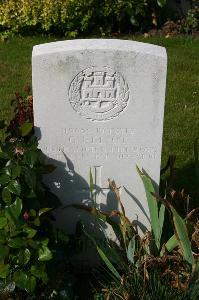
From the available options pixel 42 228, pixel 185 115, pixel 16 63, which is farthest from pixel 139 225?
pixel 16 63

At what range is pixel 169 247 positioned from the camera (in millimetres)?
3408

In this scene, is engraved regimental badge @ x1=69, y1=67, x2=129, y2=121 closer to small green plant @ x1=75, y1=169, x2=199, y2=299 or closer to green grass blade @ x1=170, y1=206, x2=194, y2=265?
small green plant @ x1=75, y1=169, x2=199, y2=299

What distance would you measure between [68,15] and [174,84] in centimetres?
200

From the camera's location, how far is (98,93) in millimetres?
3387

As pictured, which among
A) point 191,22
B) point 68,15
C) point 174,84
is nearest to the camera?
point 174,84

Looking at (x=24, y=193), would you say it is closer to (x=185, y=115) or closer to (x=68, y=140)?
(x=68, y=140)

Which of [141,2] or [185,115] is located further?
[141,2]

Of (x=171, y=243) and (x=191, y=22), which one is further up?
(x=191, y=22)

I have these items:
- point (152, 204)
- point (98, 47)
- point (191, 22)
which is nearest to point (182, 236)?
point (152, 204)

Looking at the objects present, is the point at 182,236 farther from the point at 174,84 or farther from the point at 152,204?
the point at 174,84

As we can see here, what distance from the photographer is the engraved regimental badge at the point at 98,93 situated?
3.33 metres

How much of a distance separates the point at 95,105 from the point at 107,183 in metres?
0.51

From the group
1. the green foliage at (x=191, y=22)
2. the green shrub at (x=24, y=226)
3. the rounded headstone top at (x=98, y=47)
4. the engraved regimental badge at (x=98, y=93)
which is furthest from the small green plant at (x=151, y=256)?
the green foliage at (x=191, y=22)

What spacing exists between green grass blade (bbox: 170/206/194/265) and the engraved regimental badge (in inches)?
25.9
